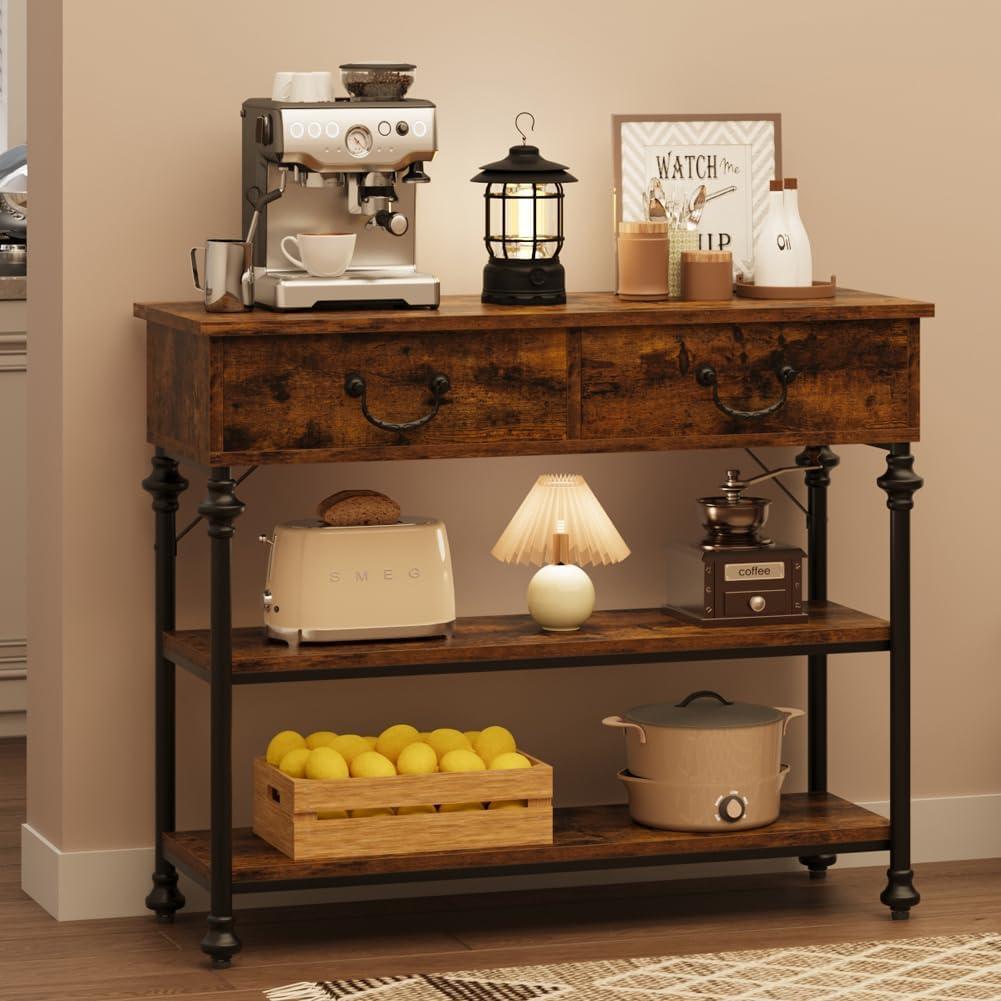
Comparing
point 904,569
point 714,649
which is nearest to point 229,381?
point 714,649

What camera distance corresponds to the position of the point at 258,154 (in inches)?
134

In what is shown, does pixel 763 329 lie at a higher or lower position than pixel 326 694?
higher

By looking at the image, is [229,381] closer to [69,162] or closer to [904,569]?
[69,162]

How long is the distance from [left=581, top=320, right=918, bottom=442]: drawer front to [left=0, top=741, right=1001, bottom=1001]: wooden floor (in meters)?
0.80

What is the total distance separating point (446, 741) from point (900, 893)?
0.78 metres

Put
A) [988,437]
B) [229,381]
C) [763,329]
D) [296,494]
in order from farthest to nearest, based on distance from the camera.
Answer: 1. [988,437]
2. [296,494]
3. [763,329]
4. [229,381]

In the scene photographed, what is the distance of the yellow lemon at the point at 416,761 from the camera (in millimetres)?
3385

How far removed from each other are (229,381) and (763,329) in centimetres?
83

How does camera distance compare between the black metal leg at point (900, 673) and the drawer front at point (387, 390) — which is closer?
the drawer front at point (387, 390)

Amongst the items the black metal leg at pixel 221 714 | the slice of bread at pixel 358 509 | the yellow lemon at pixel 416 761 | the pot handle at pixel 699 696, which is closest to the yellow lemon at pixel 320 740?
the yellow lemon at pixel 416 761

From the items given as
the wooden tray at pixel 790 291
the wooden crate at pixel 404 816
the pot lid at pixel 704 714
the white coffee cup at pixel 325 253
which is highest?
the white coffee cup at pixel 325 253

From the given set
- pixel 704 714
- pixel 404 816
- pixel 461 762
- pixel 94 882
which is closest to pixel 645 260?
pixel 704 714

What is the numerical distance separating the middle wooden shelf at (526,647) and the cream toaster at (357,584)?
26 millimetres

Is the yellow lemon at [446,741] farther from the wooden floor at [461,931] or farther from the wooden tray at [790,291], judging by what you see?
the wooden tray at [790,291]
